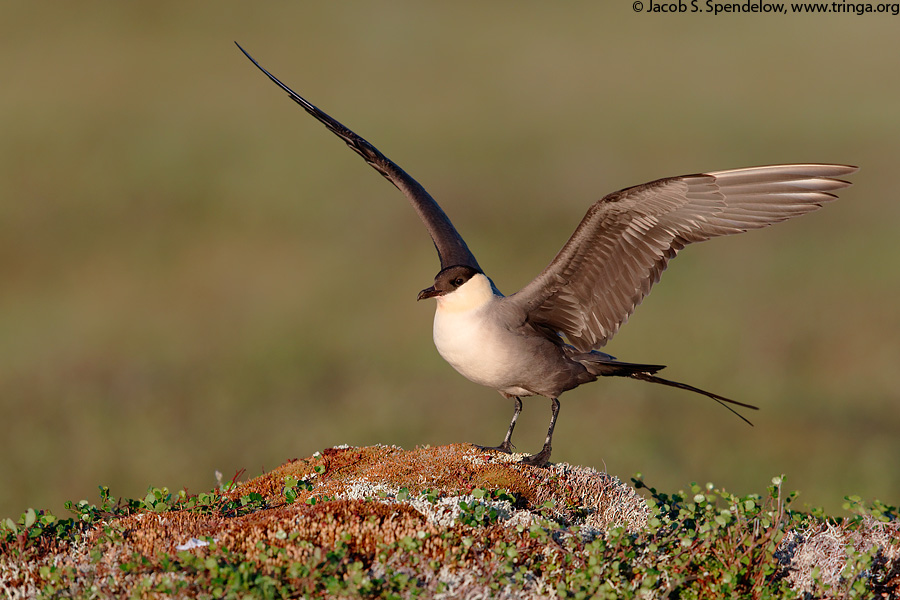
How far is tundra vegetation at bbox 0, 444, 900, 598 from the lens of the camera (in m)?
4.71

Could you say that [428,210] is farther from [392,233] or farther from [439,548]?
[392,233]

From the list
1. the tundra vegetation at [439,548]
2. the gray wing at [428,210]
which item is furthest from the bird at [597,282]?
the tundra vegetation at [439,548]

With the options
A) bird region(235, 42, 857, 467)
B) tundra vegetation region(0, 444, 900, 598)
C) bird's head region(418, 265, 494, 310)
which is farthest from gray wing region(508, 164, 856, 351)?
tundra vegetation region(0, 444, 900, 598)

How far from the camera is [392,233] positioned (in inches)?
886

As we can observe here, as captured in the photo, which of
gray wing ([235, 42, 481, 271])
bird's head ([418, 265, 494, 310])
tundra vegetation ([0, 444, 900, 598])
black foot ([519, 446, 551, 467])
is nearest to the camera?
tundra vegetation ([0, 444, 900, 598])

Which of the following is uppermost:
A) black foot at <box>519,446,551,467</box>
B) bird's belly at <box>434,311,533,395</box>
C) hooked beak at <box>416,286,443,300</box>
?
hooked beak at <box>416,286,443,300</box>

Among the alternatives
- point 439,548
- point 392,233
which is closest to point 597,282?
point 439,548

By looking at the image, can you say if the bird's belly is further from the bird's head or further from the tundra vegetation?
the tundra vegetation

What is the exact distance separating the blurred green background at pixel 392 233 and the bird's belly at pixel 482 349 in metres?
6.43

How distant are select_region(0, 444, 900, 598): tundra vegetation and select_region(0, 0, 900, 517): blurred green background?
25.2ft

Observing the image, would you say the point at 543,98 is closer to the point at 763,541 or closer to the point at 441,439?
the point at 441,439

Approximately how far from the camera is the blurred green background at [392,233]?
1482cm

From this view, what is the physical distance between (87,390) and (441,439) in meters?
6.34

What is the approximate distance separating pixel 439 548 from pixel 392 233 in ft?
58.4
